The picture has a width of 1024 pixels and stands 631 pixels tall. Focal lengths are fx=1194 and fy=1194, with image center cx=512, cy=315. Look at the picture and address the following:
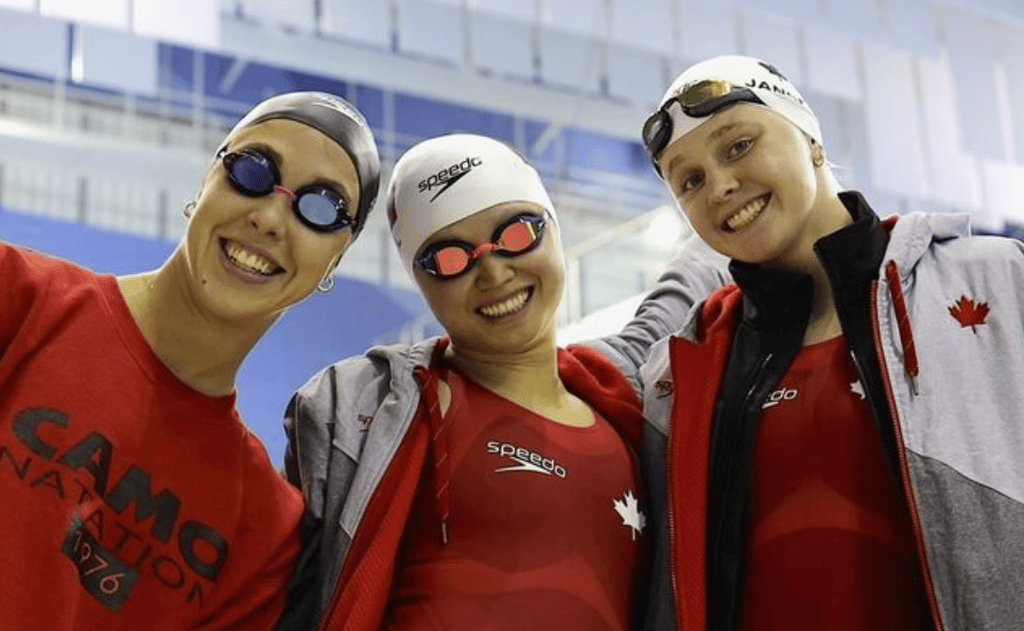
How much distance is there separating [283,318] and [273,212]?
4.92m

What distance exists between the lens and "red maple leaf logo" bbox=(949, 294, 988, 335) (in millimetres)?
1815

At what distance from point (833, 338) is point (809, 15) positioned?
199 inches

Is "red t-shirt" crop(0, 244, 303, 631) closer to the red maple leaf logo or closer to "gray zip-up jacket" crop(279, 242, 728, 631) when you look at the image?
"gray zip-up jacket" crop(279, 242, 728, 631)

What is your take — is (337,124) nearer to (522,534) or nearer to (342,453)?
(342,453)

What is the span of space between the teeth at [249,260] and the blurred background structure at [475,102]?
3.80 m

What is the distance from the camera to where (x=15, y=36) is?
5.08 metres

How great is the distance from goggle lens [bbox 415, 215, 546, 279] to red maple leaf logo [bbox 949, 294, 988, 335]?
72 cm

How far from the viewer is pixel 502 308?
2.12 meters

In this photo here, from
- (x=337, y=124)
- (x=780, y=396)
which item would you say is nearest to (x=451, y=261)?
(x=337, y=124)

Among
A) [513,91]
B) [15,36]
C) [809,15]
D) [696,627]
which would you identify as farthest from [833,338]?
[513,91]

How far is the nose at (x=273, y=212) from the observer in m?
1.83

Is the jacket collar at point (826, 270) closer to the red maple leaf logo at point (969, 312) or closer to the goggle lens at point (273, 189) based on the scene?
the red maple leaf logo at point (969, 312)

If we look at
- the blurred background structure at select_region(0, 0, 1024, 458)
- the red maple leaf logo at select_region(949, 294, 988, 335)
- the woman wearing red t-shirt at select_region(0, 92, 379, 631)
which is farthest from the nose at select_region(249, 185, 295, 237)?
the blurred background structure at select_region(0, 0, 1024, 458)

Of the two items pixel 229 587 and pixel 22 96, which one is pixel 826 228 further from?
pixel 22 96
